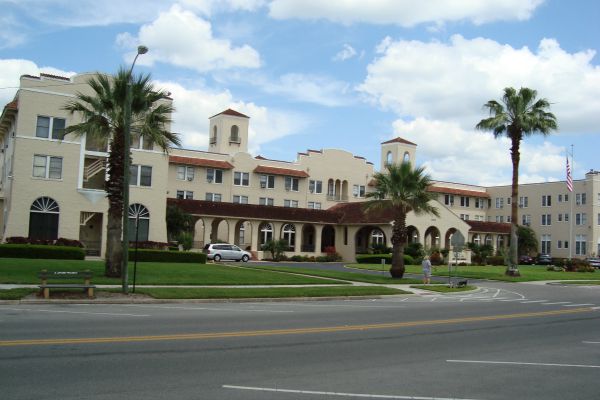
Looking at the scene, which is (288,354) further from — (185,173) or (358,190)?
(358,190)

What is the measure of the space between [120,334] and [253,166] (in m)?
52.9

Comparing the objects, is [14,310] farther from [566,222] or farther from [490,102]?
[566,222]

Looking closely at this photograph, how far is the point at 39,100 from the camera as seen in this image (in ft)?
136

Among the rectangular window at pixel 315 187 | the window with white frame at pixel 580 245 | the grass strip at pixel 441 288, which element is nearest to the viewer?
the grass strip at pixel 441 288

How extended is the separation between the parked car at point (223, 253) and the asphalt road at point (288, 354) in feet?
96.6

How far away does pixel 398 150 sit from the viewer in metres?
76.5

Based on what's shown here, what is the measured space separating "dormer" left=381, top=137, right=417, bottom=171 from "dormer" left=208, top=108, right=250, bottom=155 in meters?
18.9

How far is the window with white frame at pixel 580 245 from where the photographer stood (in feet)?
247

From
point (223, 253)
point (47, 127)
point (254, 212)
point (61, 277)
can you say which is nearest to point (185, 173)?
point (254, 212)

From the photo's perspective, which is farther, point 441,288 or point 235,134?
point 235,134

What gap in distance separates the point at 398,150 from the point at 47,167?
4533cm

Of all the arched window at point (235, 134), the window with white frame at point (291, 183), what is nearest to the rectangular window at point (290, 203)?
the window with white frame at point (291, 183)

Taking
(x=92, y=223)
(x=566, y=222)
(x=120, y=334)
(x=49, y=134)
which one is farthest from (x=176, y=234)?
(x=566, y=222)

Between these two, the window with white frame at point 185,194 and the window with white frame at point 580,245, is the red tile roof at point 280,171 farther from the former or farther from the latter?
the window with white frame at point 580,245
